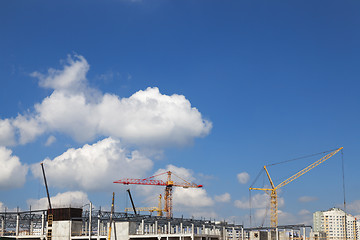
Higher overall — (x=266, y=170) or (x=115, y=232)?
(x=266, y=170)

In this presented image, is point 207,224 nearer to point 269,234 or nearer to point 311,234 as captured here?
point 269,234

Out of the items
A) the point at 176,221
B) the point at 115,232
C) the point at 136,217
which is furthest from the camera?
the point at 176,221

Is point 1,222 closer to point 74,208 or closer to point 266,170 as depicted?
point 74,208

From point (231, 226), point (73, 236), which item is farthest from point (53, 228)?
point (231, 226)

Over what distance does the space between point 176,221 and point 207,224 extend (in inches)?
446

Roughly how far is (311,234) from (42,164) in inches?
3662

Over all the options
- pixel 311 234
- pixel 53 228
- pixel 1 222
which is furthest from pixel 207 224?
pixel 1 222

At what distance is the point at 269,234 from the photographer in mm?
124875

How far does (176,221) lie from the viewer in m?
123

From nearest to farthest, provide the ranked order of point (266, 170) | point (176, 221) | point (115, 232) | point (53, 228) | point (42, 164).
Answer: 1. point (115, 232)
2. point (53, 228)
3. point (176, 221)
4. point (42, 164)
5. point (266, 170)

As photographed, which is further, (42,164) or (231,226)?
(42,164)

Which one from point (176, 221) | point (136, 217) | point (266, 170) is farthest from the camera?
point (266, 170)

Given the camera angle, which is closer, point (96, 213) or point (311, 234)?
point (96, 213)

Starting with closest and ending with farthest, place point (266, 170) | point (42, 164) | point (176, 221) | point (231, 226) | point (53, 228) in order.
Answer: point (53, 228) < point (176, 221) < point (231, 226) < point (42, 164) < point (266, 170)
